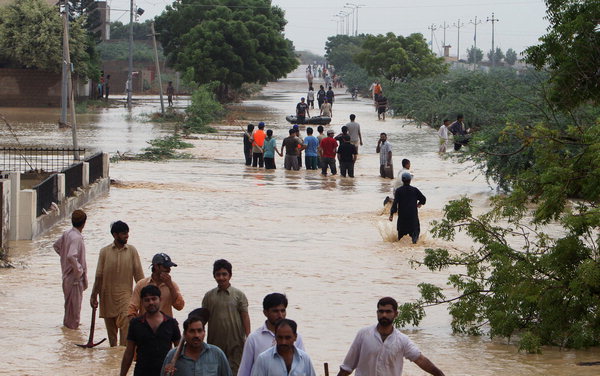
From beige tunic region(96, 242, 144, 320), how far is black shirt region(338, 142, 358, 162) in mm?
18989

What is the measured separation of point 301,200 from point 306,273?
8.60m

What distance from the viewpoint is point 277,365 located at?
689 centimetres

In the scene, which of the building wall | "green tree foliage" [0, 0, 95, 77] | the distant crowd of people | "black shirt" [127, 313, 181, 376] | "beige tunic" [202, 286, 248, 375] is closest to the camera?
"black shirt" [127, 313, 181, 376]

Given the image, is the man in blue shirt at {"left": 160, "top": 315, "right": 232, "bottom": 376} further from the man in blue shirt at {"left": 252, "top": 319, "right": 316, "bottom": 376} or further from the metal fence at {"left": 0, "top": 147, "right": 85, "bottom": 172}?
the metal fence at {"left": 0, "top": 147, "right": 85, "bottom": 172}

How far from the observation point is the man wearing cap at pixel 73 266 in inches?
464

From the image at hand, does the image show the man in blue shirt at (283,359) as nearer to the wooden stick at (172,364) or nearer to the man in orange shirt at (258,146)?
the wooden stick at (172,364)

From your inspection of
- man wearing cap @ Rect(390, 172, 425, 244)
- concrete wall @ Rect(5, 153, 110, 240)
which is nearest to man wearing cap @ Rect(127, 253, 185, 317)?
concrete wall @ Rect(5, 153, 110, 240)

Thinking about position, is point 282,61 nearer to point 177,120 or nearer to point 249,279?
point 177,120

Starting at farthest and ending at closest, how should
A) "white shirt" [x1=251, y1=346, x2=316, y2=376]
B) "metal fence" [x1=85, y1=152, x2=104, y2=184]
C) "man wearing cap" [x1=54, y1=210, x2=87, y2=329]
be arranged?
1. "metal fence" [x1=85, y1=152, x2=104, y2=184]
2. "man wearing cap" [x1=54, y1=210, x2=87, y2=329]
3. "white shirt" [x1=251, y1=346, x2=316, y2=376]

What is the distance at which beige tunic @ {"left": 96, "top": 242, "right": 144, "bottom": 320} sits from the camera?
35.0 feet

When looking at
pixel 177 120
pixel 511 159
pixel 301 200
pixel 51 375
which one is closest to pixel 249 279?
pixel 51 375

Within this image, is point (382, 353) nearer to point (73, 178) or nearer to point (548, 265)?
point (548, 265)

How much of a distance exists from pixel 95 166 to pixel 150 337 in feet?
56.4

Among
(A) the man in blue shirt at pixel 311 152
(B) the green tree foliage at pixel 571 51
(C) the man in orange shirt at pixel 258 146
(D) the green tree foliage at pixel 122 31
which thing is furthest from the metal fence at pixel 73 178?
(D) the green tree foliage at pixel 122 31
